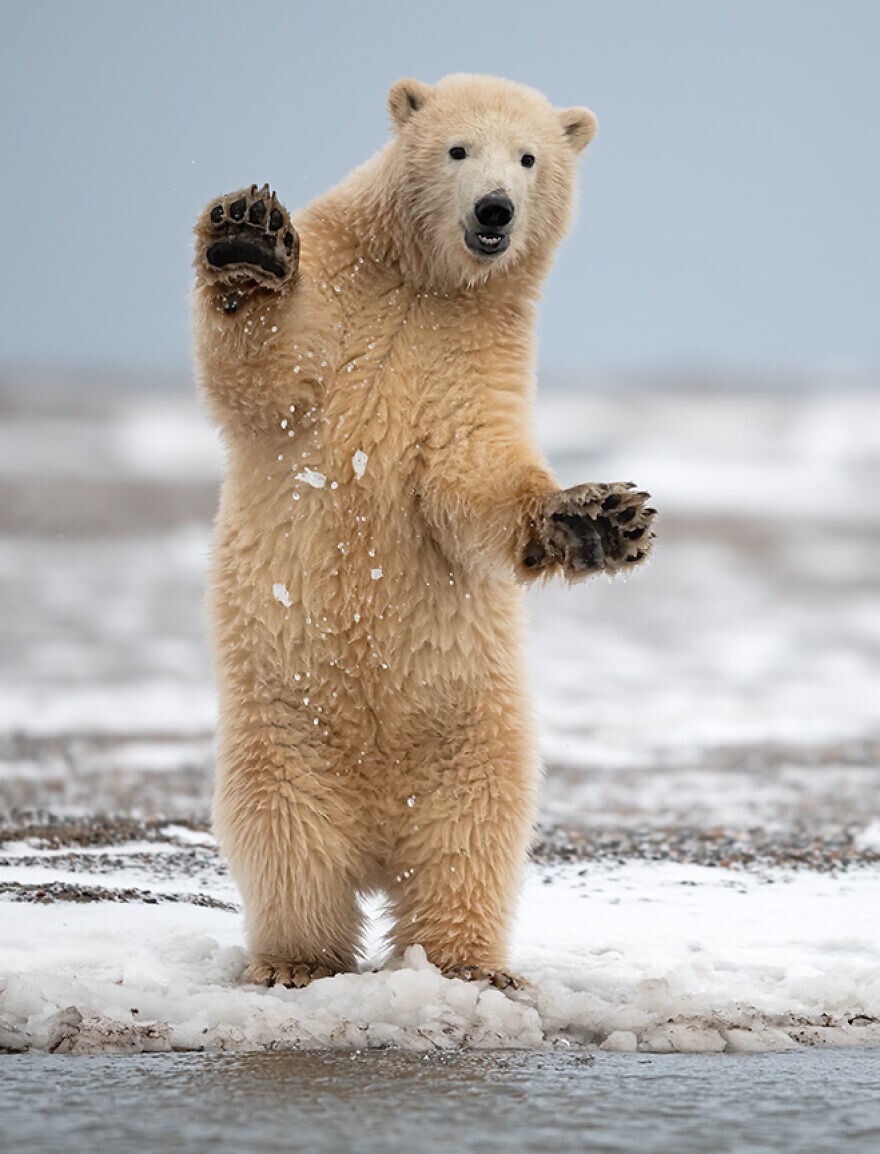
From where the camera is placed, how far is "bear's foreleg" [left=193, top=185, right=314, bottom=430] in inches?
187

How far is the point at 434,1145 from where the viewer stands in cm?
295

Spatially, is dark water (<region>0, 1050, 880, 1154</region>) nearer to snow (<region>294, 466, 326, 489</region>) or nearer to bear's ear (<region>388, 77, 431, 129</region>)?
snow (<region>294, 466, 326, 489</region>)

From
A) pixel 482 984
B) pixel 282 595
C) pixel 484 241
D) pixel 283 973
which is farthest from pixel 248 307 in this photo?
pixel 482 984

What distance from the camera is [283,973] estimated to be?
488 centimetres

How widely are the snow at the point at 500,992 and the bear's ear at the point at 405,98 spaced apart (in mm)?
2694

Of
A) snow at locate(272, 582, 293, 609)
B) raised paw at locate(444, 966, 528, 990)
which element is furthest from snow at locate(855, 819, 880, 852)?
snow at locate(272, 582, 293, 609)

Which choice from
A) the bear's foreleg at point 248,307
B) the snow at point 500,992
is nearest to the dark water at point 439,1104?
the snow at point 500,992

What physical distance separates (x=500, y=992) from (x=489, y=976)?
224 millimetres

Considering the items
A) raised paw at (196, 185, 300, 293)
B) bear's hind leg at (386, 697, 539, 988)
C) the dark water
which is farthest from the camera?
bear's hind leg at (386, 697, 539, 988)

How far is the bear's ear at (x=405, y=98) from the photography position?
5.30 m

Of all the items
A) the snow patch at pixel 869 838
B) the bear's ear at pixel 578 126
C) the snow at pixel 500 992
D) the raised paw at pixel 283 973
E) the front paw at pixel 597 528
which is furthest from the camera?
the snow patch at pixel 869 838

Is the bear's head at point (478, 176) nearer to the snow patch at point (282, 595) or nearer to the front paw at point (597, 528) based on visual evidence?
the front paw at point (597, 528)

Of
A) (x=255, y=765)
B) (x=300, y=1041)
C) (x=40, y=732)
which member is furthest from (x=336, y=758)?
(x=40, y=732)

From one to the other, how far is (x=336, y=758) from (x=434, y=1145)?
2.06 metres
